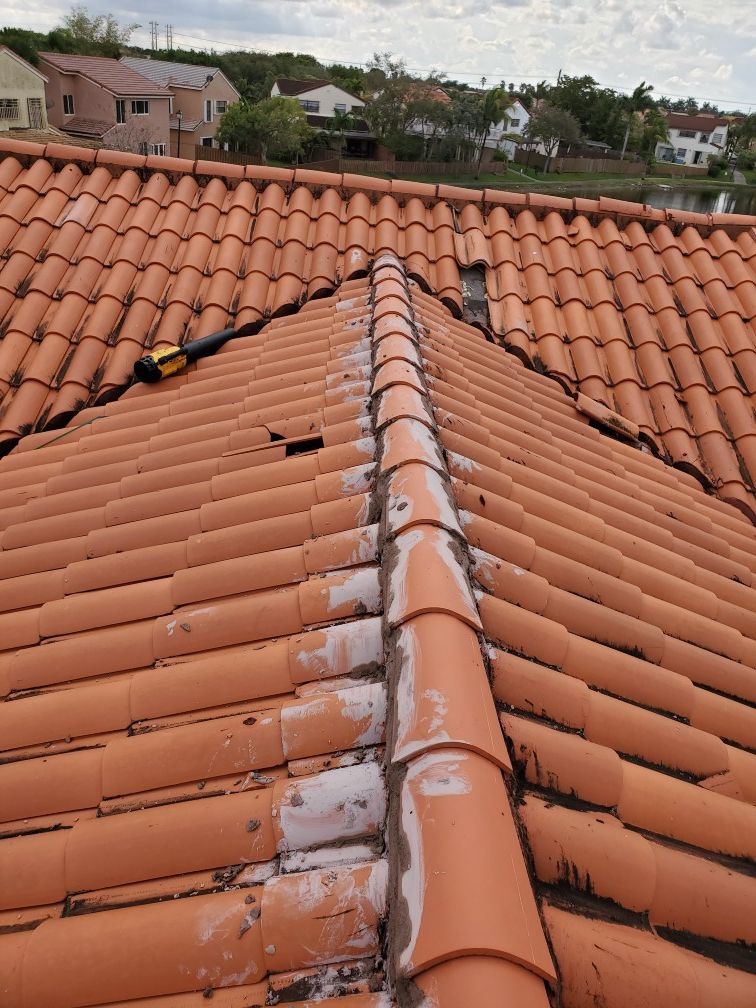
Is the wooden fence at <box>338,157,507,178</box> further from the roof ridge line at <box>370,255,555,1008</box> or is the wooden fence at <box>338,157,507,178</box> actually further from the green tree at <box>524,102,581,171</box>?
the roof ridge line at <box>370,255,555,1008</box>

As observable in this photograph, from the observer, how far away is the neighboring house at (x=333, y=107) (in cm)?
4741

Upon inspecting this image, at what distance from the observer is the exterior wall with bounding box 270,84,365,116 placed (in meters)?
47.7

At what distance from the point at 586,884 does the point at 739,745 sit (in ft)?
3.69

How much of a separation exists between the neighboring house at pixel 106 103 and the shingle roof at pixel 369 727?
37.8 m

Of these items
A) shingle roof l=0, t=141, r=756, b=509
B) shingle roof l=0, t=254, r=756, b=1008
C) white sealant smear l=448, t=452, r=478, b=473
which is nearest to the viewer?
shingle roof l=0, t=254, r=756, b=1008

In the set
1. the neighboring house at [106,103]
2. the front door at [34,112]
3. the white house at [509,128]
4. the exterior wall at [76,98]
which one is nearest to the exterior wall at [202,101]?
the neighboring house at [106,103]

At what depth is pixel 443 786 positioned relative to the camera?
1.60 m

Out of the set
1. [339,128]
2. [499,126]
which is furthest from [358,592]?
[499,126]

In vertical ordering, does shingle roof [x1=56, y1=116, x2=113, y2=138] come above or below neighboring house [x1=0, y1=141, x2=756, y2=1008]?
below

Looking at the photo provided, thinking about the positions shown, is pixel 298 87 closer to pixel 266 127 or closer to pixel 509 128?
pixel 266 127

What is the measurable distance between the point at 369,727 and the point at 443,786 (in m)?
0.37

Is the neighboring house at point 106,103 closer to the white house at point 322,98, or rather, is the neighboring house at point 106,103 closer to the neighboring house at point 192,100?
the neighboring house at point 192,100

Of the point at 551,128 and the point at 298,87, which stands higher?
the point at 298,87

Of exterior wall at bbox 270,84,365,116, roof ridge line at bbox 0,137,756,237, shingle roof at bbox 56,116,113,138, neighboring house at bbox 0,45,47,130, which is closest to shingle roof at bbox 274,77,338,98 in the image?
exterior wall at bbox 270,84,365,116
